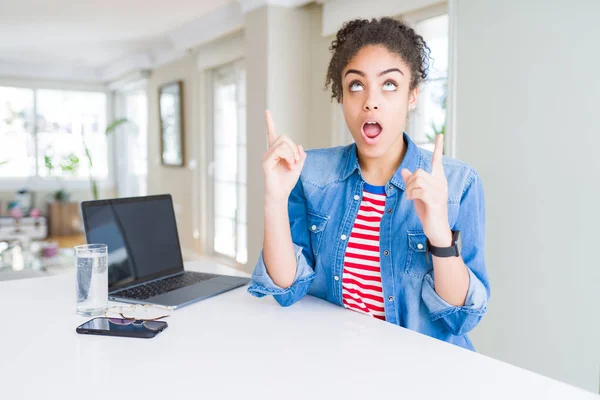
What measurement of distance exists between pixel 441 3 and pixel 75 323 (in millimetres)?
2329

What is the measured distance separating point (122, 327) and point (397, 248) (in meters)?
0.58

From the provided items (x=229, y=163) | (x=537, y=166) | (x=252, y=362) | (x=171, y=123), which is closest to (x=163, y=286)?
(x=252, y=362)

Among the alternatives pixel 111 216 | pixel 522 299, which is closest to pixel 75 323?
pixel 111 216

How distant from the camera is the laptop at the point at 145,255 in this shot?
1.21m

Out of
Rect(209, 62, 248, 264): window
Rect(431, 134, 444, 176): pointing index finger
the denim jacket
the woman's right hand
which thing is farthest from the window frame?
Rect(431, 134, 444, 176): pointing index finger

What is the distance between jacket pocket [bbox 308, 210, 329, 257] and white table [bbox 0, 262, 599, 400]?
19cm

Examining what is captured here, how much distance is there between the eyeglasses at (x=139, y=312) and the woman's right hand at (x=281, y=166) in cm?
32

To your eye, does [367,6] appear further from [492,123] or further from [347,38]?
[347,38]

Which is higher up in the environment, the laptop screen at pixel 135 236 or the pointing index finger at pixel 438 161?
the pointing index finger at pixel 438 161

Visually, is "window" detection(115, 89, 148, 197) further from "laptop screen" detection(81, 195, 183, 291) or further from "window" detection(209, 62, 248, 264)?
"laptop screen" detection(81, 195, 183, 291)

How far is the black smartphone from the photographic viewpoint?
3.05 ft

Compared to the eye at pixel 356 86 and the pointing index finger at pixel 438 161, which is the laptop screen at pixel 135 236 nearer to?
the eye at pixel 356 86

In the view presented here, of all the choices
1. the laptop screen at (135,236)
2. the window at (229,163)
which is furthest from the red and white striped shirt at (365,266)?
the window at (229,163)

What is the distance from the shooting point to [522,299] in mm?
2137
